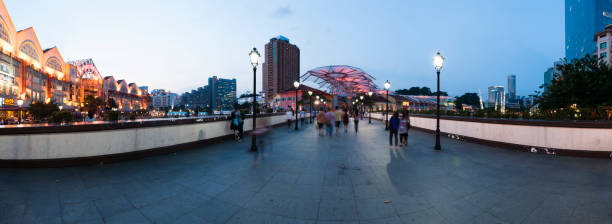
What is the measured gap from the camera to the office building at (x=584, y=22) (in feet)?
284

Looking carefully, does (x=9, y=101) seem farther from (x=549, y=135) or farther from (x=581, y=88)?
(x=581, y=88)

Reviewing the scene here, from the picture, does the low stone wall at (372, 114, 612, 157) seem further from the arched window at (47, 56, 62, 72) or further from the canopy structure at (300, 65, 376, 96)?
the arched window at (47, 56, 62, 72)

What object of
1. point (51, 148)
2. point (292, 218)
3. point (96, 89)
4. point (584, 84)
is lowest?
point (292, 218)

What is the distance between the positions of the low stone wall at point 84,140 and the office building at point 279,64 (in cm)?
15337

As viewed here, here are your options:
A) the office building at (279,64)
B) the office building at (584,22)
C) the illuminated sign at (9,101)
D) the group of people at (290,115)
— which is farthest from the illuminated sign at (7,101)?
the office building at (584,22)

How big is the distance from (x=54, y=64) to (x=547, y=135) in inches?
3195

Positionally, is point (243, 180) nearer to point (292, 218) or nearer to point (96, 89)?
point (292, 218)

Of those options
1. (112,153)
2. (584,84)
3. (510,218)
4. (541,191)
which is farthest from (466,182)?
(584,84)

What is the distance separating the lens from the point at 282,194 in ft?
14.2

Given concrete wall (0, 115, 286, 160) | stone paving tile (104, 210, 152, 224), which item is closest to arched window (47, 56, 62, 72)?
concrete wall (0, 115, 286, 160)

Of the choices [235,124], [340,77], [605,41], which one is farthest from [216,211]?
[605,41]

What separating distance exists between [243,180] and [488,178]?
19.2ft

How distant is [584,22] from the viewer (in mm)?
95938

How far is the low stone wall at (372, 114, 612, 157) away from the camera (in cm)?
741
